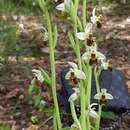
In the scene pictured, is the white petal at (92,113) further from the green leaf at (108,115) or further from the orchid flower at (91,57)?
the green leaf at (108,115)

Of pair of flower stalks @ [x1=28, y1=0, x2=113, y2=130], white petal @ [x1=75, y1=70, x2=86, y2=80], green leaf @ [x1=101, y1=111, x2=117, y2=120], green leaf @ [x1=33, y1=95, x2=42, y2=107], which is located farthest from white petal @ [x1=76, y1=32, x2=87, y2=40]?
green leaf @ [x1=33, y1=95, x2=42, y2=107]

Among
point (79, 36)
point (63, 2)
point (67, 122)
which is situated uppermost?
point (63, 2)

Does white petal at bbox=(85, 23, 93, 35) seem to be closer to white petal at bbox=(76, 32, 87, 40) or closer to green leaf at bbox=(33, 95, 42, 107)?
white petal at bbox=(76, 32, 87, 40)

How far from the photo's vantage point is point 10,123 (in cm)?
420

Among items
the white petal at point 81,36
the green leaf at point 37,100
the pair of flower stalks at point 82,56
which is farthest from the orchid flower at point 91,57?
the green leaf at point 37,100

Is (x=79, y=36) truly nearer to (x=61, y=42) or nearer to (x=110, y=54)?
(x=110, y=54)

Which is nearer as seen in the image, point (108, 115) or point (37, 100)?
point (108, 115)

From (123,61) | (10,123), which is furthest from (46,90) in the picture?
(123,61)

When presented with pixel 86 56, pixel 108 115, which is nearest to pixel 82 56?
pixel 86 56

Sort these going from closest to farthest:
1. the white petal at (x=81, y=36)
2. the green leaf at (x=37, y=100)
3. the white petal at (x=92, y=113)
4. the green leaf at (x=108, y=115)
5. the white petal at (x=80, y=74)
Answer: the white petal at (x=81, y=36)
the white petal at (x=80, y=74)
the white petal at (x=92, y=113)
the green leaf at (x=108, y=115)
the green leaf at (x=37, y=100)

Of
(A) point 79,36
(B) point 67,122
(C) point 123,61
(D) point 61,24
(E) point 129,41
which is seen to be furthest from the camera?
(D) point 61,24

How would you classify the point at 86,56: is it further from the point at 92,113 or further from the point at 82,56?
the point at 92,113

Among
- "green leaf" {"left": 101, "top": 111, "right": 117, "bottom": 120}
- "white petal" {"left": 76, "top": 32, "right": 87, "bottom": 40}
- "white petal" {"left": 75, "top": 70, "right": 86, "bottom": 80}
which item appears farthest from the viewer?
"green leaf" {"left": 101, "top": 111, "right": 117, "bottom": 120}

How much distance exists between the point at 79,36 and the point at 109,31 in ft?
10.1
